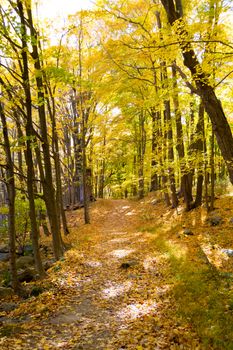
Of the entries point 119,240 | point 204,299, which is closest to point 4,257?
point 119,240

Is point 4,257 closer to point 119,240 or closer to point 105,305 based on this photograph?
point 119,240

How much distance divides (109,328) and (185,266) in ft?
11.9

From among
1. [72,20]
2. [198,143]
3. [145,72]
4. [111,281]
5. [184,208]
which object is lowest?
[111,281]

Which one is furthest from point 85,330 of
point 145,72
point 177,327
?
point 145,72

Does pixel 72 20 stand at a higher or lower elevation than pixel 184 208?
higher

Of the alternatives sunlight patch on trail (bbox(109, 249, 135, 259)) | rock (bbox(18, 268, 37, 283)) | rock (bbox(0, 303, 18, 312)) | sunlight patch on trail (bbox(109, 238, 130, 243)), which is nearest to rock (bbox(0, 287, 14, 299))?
rock (bbox(0, 303, 18, 312))

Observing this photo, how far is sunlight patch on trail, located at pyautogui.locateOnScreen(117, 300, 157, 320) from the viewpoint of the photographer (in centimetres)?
622

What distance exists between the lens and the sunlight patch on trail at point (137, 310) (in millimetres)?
6219

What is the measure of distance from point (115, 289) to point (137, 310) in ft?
5.08

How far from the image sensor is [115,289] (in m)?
7.94

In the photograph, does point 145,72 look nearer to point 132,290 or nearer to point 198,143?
point 198,143

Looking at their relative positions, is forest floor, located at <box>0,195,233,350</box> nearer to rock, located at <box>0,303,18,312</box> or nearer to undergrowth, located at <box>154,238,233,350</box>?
undergrowth, located at <box>154,238,233,350</box>

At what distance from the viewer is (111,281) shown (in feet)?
28.1

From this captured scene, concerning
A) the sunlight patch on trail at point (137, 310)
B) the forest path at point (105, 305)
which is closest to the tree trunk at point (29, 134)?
the forest path at point (105, 305)
